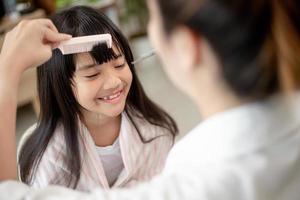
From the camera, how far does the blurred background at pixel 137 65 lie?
214 centimetres

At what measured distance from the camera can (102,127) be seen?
1.07 m

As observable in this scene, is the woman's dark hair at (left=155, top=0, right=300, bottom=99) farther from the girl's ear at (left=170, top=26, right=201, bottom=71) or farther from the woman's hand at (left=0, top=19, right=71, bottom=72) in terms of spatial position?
the woman's hand at (left=0, top=19, right=71, bottom=72)

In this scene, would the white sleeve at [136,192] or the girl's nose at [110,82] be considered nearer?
the white sleeve at [136,192]

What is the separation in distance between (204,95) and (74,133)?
59 cm

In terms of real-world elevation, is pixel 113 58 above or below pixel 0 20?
above

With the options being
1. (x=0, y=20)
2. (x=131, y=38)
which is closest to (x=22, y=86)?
(x=0, y=20)

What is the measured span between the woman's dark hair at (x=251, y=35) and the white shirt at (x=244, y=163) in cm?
4

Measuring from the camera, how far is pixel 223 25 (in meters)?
0.41

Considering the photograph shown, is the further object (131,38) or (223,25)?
(131,38)

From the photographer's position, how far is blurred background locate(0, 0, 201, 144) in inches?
84.2

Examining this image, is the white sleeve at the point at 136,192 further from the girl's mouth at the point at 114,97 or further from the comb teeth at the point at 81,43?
the girl's mouth at the point at 114,97

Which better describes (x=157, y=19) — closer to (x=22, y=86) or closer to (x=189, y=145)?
(x=189, y=145)

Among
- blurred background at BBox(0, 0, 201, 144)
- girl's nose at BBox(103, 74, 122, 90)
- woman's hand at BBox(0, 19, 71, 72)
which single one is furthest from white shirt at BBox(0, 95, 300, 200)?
blurred background at BBox(0, 0, 201, 144)

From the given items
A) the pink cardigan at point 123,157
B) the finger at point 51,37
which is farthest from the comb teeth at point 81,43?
the pink cardigan at point 123,157
